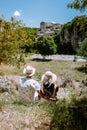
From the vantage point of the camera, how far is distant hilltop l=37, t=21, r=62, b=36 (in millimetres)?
75188

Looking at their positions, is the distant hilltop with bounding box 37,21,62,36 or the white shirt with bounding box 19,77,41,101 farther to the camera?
the distant hilltop with bounding box 37,21,62,36

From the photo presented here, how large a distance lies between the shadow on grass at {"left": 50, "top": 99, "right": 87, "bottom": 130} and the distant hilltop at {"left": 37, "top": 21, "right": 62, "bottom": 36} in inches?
2699

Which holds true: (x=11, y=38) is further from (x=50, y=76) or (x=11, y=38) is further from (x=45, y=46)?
(x=45, y=46)

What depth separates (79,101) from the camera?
575cm

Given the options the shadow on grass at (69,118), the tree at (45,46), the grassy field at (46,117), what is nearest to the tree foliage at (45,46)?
the tree at (45,46)

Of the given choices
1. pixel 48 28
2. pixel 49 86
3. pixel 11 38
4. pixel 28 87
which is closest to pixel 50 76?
pixel 49 86

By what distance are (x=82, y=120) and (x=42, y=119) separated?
0.71 m

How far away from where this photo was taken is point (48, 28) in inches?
3241

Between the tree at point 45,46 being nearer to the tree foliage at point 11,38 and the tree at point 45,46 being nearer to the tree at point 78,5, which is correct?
the tree foliage at point 11,38

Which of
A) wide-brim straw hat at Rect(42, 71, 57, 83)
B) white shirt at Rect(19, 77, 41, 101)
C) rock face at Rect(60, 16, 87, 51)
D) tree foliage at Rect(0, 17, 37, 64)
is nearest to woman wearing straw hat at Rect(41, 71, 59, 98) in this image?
wide-brim straw hat at Rect(42, 71, 57, 83)

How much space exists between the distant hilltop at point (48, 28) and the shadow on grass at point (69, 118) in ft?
225

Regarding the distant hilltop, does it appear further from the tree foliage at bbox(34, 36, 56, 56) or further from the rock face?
the tree foliage at bbox(34, 36, 56, 56)

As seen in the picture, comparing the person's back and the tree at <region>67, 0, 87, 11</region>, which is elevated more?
the tree at <region>67, 0, 87, 11</region>

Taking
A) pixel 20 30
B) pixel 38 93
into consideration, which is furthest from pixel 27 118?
pixel 20 30
